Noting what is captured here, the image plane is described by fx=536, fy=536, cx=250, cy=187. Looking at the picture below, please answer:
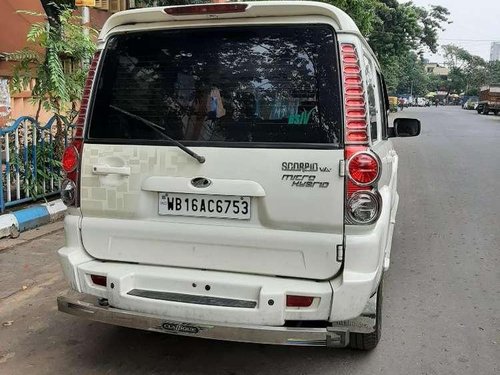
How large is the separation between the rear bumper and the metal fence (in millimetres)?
3679

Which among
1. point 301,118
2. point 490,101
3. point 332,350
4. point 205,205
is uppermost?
point 301,118

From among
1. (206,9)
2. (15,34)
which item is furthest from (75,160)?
(15,34)

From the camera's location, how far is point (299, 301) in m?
2.74

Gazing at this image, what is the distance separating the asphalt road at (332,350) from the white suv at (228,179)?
23.0 inches

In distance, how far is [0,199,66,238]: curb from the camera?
5.86m

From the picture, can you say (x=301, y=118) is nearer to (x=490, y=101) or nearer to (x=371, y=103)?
(x=371, y=103)

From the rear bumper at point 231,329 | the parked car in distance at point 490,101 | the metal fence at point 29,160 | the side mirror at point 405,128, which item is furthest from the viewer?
the parked car in distance at point 490,101

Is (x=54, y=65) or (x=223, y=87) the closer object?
(x=223, y=87)

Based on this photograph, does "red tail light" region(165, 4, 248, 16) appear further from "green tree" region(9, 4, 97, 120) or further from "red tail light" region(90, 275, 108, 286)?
"green tree" region(9, 4, 97, 120)

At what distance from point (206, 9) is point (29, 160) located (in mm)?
4520

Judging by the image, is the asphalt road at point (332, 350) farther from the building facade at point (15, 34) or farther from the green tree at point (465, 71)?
the green tree at point (465, 71)

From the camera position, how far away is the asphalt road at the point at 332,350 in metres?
3.28

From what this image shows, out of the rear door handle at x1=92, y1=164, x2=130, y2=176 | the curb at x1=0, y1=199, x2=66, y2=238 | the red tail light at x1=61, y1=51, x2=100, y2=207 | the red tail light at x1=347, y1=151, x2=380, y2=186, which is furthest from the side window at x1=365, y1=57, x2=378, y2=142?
the curb at x1=0, y1=199, x2=66, y2=238

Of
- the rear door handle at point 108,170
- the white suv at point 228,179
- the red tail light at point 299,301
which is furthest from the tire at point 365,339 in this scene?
the rear door handle at point 108,170
